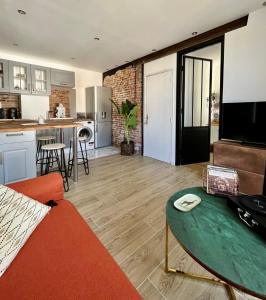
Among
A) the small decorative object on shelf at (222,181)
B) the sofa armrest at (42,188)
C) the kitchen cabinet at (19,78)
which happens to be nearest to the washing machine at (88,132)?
the kitchen cabinet at (19,78)

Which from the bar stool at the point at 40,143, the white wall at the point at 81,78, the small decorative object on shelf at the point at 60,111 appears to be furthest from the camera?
the small decorative object on shelf at the point at 60,111

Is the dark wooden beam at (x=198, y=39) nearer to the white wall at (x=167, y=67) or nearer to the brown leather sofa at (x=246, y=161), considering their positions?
the white wall at (x=167, y=67)

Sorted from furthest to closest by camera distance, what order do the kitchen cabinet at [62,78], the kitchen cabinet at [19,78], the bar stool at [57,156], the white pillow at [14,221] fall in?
the kitchen cabinet at [62,78], the kitchen cabinet at [19,78], the bar stool at [57,156], the white pillow at [14,221]

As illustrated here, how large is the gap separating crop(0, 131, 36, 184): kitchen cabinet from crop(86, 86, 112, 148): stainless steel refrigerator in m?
3.42

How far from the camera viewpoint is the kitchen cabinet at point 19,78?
15.3 feet

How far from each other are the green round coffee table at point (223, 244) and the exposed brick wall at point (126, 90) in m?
4.11

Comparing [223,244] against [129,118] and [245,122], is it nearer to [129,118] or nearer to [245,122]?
[245,122]

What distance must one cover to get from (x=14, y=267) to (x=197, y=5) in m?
3.19

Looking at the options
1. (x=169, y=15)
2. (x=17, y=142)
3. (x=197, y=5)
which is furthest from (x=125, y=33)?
(x=17, y=142)

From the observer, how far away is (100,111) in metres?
6.09

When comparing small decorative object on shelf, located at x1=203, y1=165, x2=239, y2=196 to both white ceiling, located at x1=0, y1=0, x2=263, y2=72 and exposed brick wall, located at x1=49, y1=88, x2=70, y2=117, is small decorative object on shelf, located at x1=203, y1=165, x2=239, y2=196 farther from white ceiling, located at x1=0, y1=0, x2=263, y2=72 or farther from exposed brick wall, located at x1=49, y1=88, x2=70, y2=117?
exposed brick wall, located at x1=49, y1=88, x2=70, y2=117

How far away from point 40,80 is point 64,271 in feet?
17.6

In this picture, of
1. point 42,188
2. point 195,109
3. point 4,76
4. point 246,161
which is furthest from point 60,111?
point 246,161

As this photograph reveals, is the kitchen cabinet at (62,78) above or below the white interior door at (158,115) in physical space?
above
